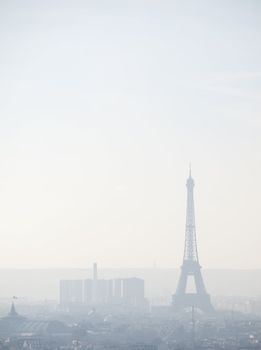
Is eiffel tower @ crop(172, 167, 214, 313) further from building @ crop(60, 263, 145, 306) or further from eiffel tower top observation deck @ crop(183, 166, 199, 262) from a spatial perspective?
building @ crop(60, 263, 145, 306)

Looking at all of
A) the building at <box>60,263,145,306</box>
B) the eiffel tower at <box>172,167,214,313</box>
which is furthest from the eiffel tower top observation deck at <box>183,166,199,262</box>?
the building at <box>60,263,145,306</box>

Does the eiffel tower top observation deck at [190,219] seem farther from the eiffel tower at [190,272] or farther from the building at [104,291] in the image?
the building at [104,291]

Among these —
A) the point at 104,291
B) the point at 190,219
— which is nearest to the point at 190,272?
the point at 190,219

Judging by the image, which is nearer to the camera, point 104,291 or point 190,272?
point 190,272

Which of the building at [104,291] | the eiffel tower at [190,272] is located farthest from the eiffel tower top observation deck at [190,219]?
the building at [104,291]

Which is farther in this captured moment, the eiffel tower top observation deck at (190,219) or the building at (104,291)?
the building at (104,291)

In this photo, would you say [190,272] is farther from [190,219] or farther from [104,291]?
[104,291]

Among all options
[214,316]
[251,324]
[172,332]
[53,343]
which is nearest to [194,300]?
[214,316]

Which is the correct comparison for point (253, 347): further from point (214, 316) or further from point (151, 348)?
point (214, 316)

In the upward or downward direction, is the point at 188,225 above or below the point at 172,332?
above
